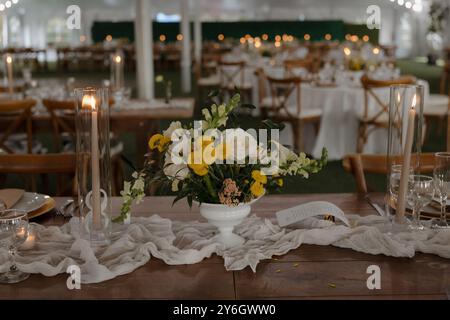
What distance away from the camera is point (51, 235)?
1.47 m

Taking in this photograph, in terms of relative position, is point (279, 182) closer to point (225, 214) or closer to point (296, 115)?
point (225, 214)

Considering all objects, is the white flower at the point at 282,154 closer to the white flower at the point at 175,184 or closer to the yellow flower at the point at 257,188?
the yellow flower at the point at 257,188

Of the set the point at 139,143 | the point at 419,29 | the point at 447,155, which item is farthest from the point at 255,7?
the point at 447,155

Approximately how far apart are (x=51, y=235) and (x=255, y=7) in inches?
756

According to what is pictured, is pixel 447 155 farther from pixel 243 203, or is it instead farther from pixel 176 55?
pixel 176 55

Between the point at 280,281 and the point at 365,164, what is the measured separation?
1018 millimetres

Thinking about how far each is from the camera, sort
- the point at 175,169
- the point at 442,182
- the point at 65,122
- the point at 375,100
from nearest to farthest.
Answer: the point at 175,169, the point at 442,182, the point at 65,122, the point at 375,100

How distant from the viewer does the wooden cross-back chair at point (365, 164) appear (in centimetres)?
205

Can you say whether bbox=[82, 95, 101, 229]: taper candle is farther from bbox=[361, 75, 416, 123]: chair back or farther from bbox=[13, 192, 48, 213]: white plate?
bbox=[361, 75, 416, 123]: chair back

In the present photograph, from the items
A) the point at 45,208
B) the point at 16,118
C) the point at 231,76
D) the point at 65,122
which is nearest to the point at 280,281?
the point at 45,208

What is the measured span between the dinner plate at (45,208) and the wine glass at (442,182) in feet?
3.40

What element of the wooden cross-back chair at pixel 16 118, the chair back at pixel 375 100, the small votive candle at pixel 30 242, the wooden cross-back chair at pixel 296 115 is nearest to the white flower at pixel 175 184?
the small votive candle at pixel 30 242

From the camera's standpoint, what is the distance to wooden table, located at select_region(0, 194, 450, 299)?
114cm

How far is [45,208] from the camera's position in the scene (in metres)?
1.68
